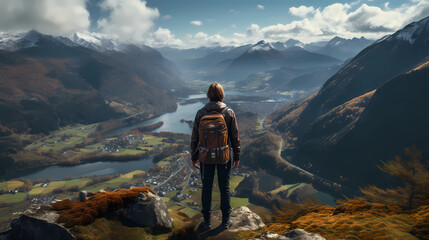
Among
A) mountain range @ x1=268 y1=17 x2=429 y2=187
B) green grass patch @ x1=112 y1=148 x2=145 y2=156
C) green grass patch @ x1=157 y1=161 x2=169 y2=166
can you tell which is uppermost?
mountain range @ x1=268 y1=17 x2=429 y2=187

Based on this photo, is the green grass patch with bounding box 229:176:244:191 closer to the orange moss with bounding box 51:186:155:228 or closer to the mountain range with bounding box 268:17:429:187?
the mountain range with bounding box 268:17:429:187

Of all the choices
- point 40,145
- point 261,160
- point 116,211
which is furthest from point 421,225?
point 40,145

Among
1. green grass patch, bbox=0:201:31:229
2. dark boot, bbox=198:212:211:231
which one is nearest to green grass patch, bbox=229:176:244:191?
green grass patch, bbox=0:201:31:229

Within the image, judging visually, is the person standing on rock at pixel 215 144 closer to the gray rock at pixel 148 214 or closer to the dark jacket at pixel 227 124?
the dark jacket at pixel 227 124

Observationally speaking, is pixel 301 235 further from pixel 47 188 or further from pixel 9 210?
pixel 47 188

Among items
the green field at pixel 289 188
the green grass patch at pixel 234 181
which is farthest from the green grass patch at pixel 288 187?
the green grass patch at pixel 234 181

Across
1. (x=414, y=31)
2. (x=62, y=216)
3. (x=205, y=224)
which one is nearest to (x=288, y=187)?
(x=205, y=224)

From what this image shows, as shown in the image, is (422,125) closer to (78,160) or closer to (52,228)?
(52,228)
